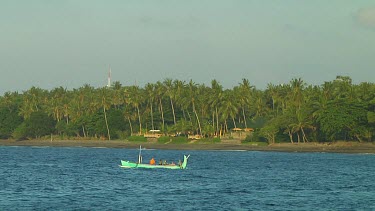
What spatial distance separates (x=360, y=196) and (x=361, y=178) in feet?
71.7

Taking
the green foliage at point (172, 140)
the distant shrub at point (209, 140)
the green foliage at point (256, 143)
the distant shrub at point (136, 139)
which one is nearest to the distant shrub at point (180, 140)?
the green foliage at point (172, 140)

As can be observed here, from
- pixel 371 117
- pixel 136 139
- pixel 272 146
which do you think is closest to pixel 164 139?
pixel 136 139

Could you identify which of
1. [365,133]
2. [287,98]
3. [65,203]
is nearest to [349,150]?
[365,133]

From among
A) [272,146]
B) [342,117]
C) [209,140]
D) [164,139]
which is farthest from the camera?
[164,139]

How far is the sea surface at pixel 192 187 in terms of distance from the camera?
210ft

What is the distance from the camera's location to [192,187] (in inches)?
3105

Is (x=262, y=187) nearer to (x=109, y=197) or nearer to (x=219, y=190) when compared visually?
(x=219, y=190)

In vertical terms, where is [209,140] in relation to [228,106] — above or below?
below

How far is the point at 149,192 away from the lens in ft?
242

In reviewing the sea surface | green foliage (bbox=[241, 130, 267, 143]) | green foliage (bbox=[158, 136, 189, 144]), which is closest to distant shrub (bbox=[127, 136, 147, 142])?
green foliage (bbox=[158, 136, 189, 144])

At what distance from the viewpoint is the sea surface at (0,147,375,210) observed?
64.0 metres

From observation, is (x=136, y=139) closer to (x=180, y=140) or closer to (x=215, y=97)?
(x=180, y=140)

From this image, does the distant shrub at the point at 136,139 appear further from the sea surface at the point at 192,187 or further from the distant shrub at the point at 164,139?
the sea surface at the point at 192,187

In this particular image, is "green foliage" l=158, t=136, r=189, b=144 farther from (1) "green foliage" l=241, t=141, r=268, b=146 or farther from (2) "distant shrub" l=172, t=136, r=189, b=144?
(1) "green foliage" l=241, t=141, r=268, b=146
